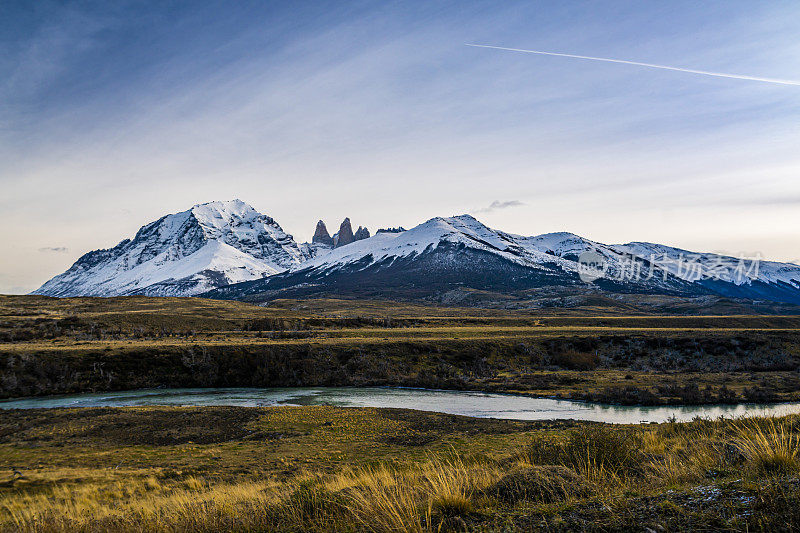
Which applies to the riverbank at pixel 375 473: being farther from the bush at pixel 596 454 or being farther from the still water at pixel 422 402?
the still water at pixel 422 402

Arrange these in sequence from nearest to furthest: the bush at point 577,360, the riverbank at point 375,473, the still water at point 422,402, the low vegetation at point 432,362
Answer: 1. the riverbank at point 375,473
2. the still water at point 422,402
3. the low vegetation at point 432,362
4. the bush at point 577,360

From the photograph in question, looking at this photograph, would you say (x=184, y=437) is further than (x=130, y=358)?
No

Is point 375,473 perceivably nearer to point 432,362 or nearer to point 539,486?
point 539,486

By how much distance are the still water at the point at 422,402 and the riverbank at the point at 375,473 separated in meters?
5.39

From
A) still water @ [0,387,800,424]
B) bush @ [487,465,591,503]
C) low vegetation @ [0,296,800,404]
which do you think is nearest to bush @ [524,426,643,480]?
bush @ [487,465,591,503]

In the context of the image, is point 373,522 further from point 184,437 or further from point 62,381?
point 62,381

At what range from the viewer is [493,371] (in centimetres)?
5491

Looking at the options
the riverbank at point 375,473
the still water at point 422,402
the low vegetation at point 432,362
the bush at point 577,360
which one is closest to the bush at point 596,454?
the riverbank at point 375,473

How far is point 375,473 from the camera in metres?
11.1

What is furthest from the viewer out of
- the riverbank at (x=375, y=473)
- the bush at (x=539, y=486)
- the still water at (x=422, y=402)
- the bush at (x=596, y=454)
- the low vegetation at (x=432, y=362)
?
the low vegetation at (x=432, y=362)

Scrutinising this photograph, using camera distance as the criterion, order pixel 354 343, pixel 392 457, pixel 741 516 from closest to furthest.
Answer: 1. pixel 741 516
2. pixel 392 457
3. pixel 354 343

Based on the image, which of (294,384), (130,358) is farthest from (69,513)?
(130,358)

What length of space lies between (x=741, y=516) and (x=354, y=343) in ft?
184

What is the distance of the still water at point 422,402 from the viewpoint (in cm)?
3409
